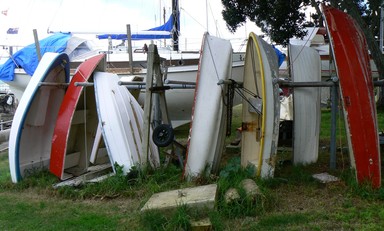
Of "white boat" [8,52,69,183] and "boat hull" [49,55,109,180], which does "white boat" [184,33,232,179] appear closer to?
"boat hull" [49,55,109,180]

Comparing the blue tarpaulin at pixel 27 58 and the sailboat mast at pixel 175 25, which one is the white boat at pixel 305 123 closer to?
the sailboat mast at pixel 175 25

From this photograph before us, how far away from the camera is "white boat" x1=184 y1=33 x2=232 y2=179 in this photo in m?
5.36

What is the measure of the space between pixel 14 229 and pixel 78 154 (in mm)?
3135

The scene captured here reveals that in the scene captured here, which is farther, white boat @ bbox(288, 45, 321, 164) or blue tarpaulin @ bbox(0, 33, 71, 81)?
blue tarpaulin @ bbox(0, 33, 71, 81)

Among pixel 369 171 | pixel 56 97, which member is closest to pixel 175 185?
pixel 369 171

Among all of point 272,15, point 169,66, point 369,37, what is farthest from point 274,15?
point 169,66

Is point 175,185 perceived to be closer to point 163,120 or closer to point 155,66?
point 163,120

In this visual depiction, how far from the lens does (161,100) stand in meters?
6.21

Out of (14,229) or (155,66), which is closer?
(14,229)

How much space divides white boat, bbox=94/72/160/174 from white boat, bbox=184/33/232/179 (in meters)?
0.76

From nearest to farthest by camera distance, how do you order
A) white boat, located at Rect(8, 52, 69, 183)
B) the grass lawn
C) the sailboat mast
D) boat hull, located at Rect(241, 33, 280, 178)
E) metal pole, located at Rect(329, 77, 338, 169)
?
1. the grass lawn
2. boat hull, located at Rect(241, 33, 280, 178)
3. metal pole, located at Rect(329, 77, 338, 169)
4. white boat, located at Rect(8, 52, 69, 183)
5. the sailboat mast

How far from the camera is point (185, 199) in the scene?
4164 mm

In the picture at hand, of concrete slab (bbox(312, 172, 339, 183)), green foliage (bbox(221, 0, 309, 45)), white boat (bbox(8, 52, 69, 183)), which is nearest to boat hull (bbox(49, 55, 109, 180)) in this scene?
white boat (bbox(8, 52, 69, 183))

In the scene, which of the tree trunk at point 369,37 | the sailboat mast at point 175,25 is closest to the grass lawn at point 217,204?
the tree trunk at point 369,37
